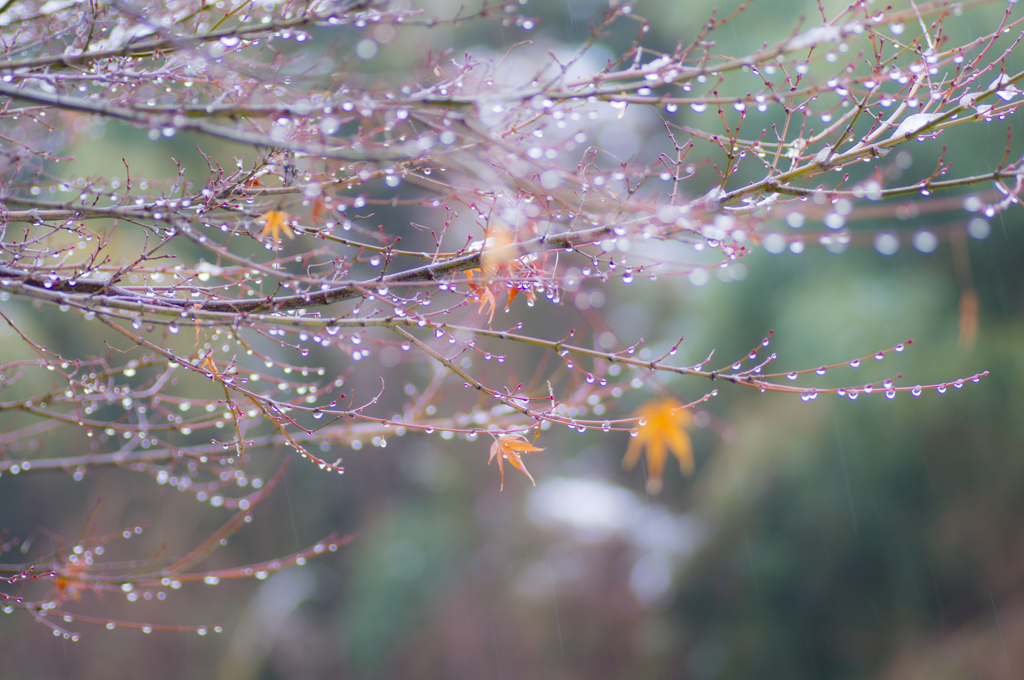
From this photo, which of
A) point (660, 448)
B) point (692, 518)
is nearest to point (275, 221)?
point (660, 448)

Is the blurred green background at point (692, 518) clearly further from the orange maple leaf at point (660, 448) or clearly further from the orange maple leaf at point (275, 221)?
the orange maple leaf at point (275, 221)

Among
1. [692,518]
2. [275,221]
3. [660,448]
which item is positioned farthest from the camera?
[692,518]

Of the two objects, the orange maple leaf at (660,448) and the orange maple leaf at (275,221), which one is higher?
the orange maple leaf at (275,221)

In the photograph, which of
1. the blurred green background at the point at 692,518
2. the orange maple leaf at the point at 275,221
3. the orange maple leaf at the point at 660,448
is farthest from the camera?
the blurred green background at the point at 692,518

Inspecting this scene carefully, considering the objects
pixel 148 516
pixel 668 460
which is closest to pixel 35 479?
pixel 148 516

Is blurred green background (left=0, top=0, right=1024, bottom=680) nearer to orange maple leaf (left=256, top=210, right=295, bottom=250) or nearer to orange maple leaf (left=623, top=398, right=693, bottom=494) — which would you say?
orange maple leaf (left=623, top=398, right=693, bottom=494)

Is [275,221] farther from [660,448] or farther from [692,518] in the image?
[692,518]

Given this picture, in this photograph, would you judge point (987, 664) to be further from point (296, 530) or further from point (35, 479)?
point (35, 479)

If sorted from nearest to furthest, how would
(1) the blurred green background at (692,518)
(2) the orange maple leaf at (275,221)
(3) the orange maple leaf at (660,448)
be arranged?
(2) the orange maple leaf at (275,221), (3) the orange maple leaf at (660,448), (1) the blurred green background at (692,518)

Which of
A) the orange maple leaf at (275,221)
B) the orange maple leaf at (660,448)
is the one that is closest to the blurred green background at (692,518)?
the orange maple leaf at (660,448)
